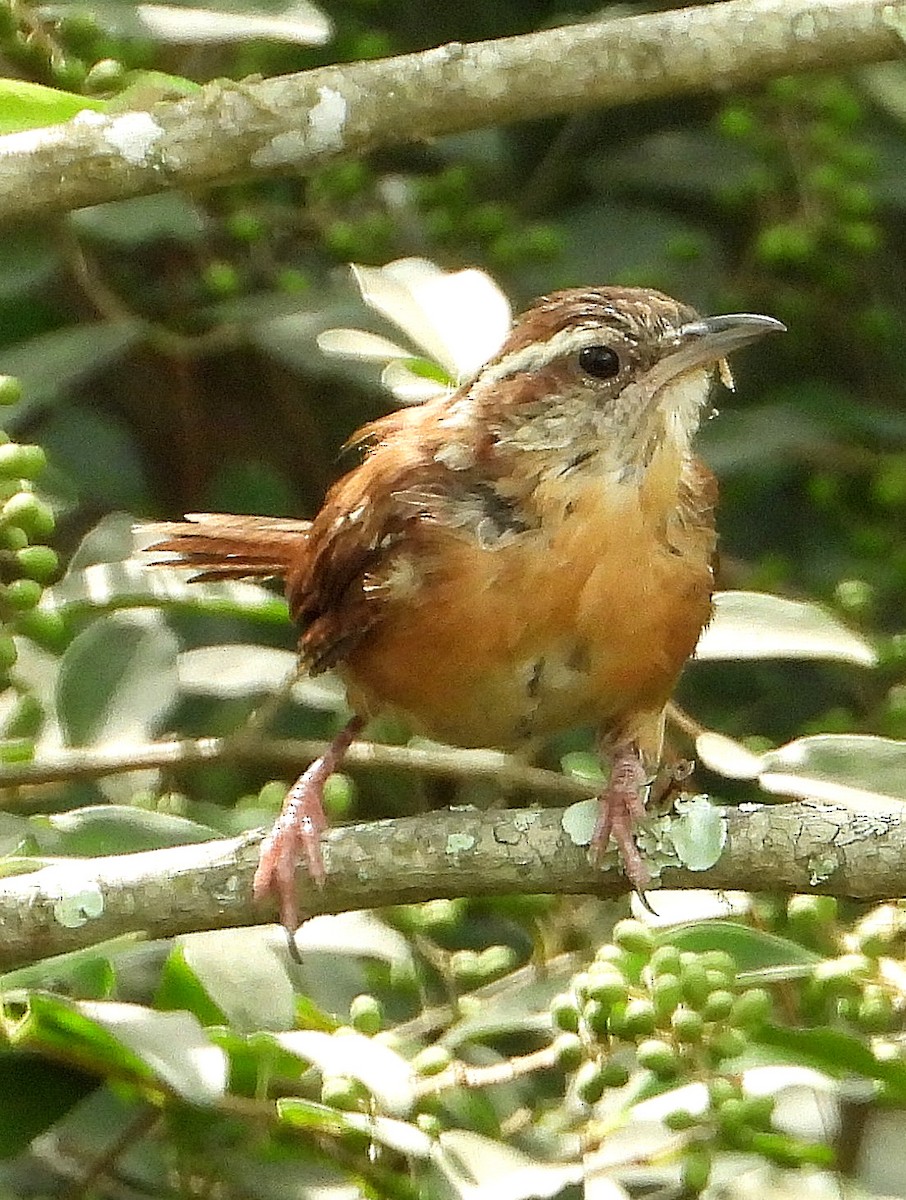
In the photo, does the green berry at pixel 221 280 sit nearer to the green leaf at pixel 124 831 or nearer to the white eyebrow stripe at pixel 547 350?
the white eyebrow stripe at pixel 547 350

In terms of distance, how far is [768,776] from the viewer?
239 centimetres

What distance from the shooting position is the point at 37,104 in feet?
7.38

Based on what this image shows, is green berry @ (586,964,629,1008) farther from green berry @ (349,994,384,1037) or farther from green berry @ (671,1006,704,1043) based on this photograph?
green berry @ (349,994,384,1037)

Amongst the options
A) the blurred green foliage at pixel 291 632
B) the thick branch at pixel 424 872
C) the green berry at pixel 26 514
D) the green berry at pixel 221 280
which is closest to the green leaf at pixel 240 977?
the blurred green foliage at pixel 291 632

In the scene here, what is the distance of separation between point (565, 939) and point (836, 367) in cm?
162

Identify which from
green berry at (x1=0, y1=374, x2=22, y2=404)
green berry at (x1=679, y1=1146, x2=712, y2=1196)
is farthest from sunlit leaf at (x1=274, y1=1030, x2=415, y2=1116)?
green berry at (x1=0, y1=374, x2=22, y2=404)

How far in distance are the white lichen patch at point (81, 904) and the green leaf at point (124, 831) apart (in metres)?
0.39

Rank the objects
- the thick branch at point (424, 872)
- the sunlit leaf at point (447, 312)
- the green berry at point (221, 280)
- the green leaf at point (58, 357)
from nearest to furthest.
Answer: the thick branch at point (424, 872), the sunlit leaf at point (447, 312), the green leaf at point (58, 357), the green berry at point (221, 280)

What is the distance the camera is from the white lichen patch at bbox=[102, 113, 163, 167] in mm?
2201

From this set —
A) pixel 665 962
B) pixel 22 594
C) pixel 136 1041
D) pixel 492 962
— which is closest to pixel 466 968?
pixel 492 962

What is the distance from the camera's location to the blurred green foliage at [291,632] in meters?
2.15

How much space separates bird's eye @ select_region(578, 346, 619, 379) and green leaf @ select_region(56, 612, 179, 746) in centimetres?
77

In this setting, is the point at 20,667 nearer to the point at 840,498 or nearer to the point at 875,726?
the point at 875,726

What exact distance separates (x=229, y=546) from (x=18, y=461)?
0.63 metres
